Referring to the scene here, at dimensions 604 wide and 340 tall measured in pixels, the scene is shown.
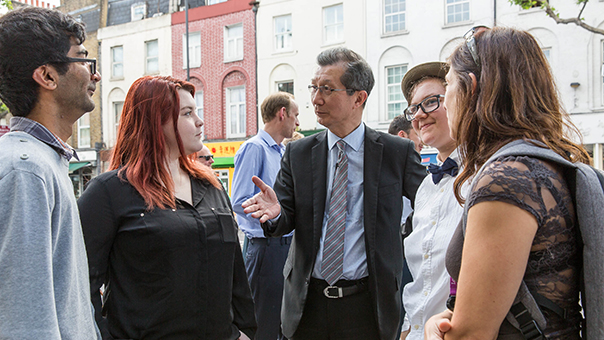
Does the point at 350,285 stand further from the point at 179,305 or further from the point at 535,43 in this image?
the point at 535,43

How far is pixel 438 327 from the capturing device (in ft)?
4.30

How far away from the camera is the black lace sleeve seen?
45.5 inches

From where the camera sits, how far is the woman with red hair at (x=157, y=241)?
2012 mm

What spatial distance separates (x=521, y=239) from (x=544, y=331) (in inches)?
12.0

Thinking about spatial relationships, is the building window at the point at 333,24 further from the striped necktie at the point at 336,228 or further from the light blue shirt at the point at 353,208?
the striped necktie at the point at 336,228

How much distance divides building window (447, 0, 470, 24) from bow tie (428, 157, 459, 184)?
1451cm

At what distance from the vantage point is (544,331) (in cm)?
121

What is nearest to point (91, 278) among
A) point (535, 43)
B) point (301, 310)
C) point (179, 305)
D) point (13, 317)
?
point (179, 305)

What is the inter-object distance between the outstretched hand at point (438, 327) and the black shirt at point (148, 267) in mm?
1170

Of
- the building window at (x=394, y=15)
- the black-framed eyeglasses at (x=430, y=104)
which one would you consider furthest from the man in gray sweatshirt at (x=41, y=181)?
the building window at (x=394, y=15)

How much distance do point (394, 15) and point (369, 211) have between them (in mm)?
15169

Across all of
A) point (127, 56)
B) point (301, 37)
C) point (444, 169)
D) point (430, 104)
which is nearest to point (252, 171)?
point (430, 104)

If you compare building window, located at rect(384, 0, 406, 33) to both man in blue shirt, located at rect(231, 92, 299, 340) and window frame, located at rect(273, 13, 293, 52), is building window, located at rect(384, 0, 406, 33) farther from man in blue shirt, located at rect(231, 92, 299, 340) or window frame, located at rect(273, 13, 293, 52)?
man in blue shirt, located at rect(231, 92, 299, 340)

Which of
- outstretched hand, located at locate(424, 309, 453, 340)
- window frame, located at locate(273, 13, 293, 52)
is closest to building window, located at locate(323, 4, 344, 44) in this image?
window frame, located at locate(273, 13, 293, 52)
